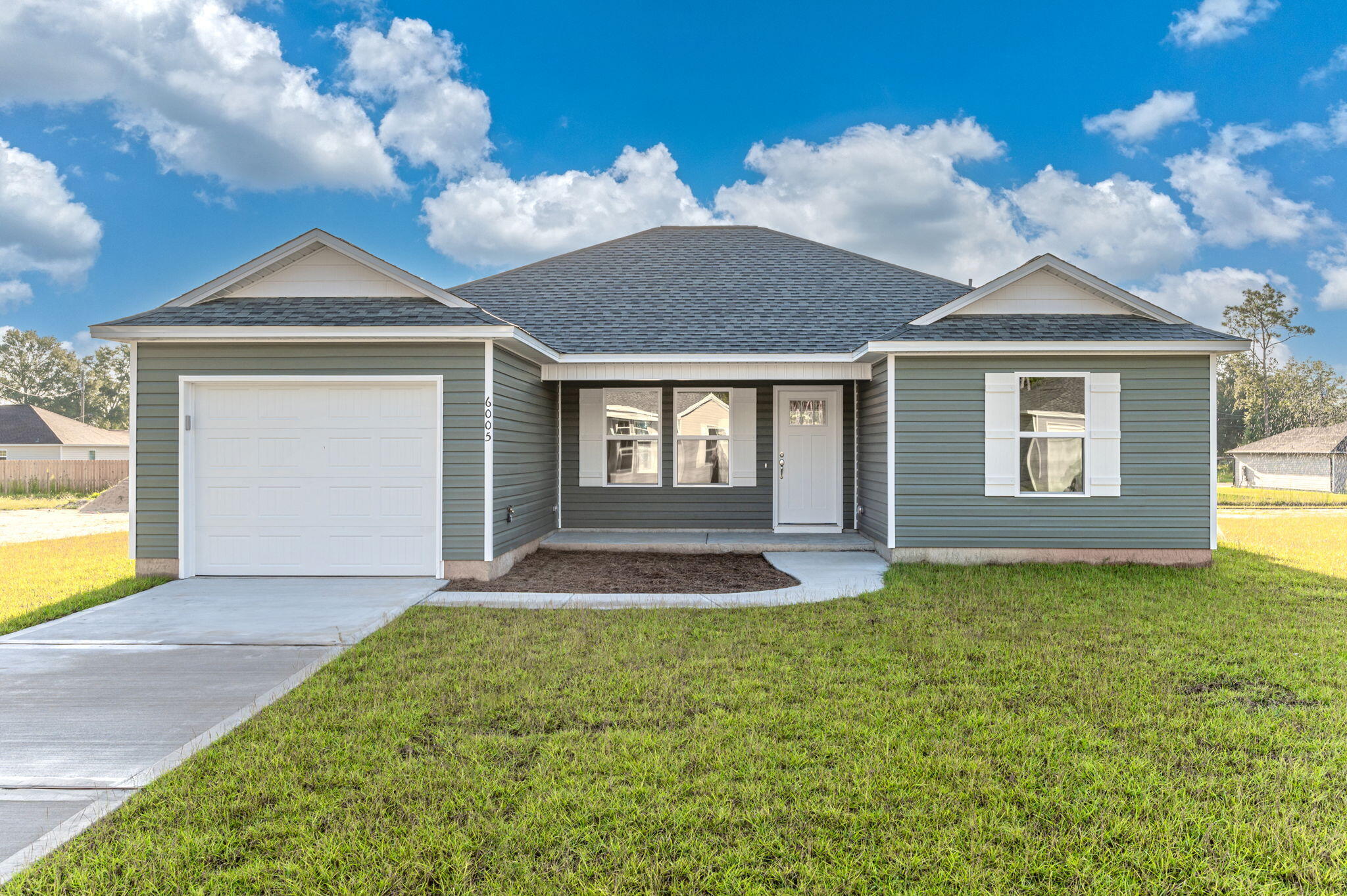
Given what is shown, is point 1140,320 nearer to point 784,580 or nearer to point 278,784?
point 784,580

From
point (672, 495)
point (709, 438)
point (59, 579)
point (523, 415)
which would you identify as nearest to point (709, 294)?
point (709, 438)

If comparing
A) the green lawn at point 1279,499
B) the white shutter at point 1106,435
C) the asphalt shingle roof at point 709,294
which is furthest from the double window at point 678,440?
the green lawn at point 1279,499

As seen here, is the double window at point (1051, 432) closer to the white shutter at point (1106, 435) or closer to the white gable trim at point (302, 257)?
the white shutter at point (1106, 435)

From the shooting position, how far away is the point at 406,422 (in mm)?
7645

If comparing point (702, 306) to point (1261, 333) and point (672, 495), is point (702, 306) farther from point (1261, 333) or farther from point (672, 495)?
point (1261, 333)

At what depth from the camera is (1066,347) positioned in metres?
8.17

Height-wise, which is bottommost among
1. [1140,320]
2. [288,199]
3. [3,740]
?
[3,740]

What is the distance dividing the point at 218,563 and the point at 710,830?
24.6 ft

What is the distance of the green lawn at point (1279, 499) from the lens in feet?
69.1

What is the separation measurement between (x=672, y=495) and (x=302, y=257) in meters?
6.22

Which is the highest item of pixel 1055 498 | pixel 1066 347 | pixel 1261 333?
pixel 1261 333

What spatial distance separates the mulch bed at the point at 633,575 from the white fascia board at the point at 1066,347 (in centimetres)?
326

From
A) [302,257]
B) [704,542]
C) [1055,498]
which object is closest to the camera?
[302,257]

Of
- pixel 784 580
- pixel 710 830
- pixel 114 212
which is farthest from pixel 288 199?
Result: pixel 710 830
